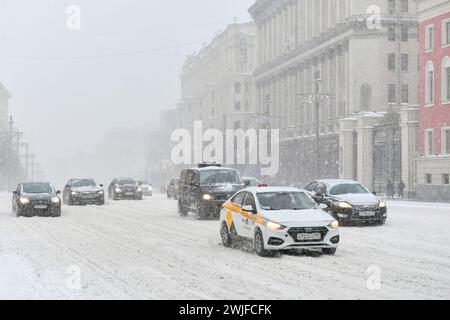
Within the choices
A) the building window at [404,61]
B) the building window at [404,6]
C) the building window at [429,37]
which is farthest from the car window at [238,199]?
the building window at [404,6]

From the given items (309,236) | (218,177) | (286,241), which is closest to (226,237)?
(286,241)

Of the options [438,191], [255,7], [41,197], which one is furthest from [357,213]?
[255,7]

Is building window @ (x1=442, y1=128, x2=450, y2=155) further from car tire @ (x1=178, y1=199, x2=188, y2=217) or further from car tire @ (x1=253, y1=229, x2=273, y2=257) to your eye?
car tire @ (x1=253, y1=229, x2=273, y2=257)

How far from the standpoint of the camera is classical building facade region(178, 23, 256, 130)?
12838 centimetres

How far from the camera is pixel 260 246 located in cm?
1555

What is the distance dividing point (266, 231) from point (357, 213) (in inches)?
349

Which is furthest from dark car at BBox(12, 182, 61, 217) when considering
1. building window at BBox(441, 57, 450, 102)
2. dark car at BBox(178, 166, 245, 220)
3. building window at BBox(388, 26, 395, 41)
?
building window at BBox(388, 26, 395, 41)

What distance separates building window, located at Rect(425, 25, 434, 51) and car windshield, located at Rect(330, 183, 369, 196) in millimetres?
29031

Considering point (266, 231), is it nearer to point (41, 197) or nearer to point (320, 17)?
point (41, 197)

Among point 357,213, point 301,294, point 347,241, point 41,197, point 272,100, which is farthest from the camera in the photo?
point 272,100

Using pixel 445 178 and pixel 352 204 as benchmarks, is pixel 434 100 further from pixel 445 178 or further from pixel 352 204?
pixel 352 204

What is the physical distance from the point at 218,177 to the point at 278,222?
13.5 meters

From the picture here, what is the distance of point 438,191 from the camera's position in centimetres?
4916

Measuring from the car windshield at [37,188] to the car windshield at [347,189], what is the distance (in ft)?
37.1
